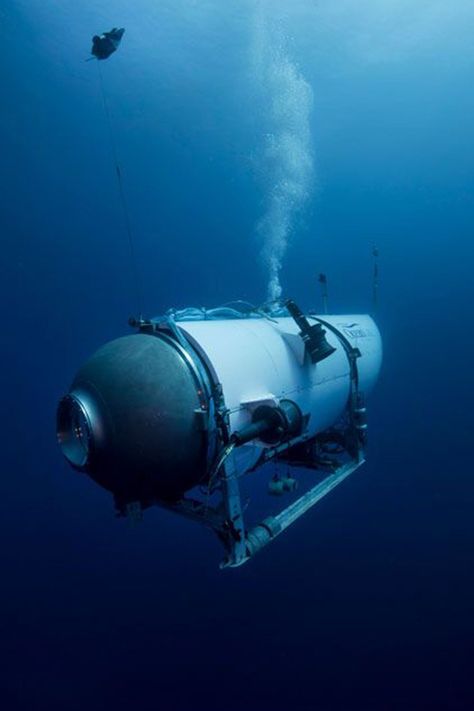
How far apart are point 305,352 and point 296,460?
1854 mm

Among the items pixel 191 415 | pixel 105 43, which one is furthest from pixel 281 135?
pixel 191 415

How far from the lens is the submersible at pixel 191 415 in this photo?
8.52 ft

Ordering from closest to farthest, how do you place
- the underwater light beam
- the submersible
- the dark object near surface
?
the submersible → the dark object near surface → the underwater light beam

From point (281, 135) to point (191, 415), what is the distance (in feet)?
39.9

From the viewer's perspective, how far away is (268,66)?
41.8 feet

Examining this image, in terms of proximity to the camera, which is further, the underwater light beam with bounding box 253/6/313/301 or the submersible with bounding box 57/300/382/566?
the underwater light beam with bounding box 253/6/313/301

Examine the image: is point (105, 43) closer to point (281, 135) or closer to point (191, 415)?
point (191, 415)

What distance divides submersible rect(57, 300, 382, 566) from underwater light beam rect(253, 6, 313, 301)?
6.78 m

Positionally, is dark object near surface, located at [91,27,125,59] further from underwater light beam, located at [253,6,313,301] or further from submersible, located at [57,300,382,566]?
underwater light beam, located at [253,6,313,301]

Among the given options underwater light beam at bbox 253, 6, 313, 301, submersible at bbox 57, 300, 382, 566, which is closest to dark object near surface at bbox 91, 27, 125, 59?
submersible at bbox 57, 300, 382, 566

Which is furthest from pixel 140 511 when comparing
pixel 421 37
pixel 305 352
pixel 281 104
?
pixel 421 37

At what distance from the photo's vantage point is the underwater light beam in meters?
10.8

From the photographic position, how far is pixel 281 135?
1226 cm

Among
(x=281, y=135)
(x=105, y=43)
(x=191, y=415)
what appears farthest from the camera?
(x=281, y=135)
